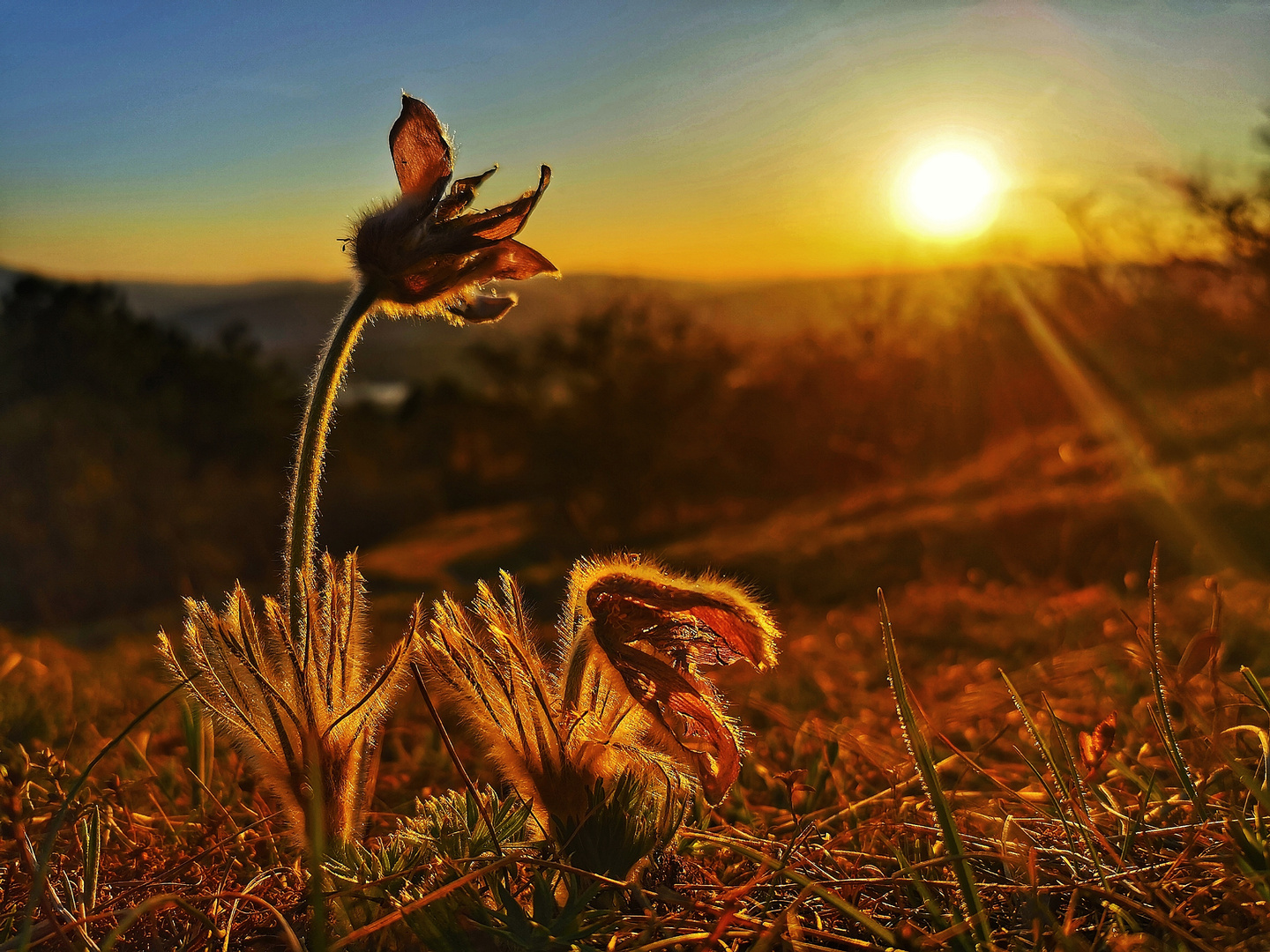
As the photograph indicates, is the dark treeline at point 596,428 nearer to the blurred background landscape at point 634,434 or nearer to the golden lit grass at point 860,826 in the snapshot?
the blurred background landscape at point 634,434

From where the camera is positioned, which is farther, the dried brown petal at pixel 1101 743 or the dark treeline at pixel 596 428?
the dark treeline at pixel 596 428

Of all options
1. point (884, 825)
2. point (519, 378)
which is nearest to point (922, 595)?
point (884, 825)

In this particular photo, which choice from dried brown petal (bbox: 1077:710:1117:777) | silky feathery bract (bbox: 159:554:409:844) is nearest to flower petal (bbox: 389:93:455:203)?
silky feathery bract (bbox: 159:554:409:844)

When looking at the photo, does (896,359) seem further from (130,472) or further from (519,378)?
(130,472)

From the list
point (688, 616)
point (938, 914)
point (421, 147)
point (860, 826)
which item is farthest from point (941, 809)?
point (421, 147)

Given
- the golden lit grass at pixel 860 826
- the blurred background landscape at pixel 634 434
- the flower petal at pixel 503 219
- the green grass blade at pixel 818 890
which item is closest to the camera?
the green grass blade at pixel 818 890

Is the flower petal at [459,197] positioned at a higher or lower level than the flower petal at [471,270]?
higher

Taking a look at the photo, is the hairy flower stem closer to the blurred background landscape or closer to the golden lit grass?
the golden lit grass

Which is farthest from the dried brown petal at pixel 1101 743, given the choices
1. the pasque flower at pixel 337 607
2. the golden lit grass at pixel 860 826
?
the pasque flower at pixel 337 607
